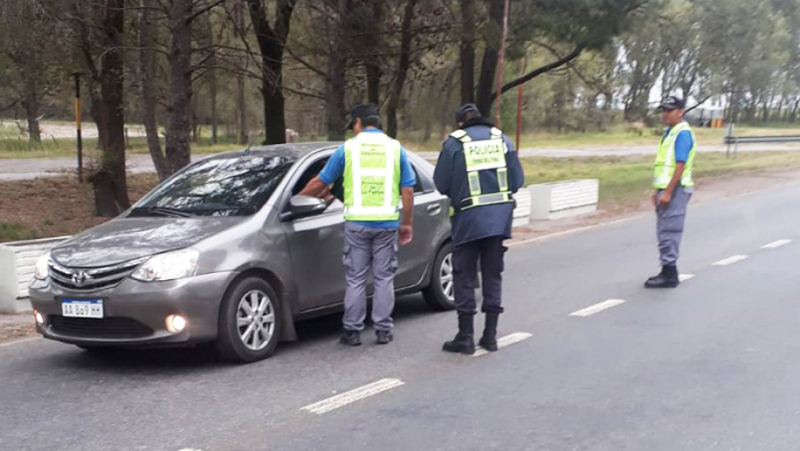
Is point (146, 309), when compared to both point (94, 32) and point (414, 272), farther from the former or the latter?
point (94, 32)

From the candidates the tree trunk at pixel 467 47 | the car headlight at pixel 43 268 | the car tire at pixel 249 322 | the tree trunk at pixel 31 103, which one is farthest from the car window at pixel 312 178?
the tree trunk at pixel 31 103

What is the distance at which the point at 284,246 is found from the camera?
6797 millimetres

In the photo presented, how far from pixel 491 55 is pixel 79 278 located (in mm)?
15521

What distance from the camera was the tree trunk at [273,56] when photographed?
51.2 feet

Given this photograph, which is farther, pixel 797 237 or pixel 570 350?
pixel 797 237

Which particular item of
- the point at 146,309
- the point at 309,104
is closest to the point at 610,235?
the point at 146,309

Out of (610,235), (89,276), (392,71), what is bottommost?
(610,235)

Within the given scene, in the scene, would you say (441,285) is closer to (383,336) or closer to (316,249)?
(383,336)

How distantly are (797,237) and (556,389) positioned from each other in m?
8.75

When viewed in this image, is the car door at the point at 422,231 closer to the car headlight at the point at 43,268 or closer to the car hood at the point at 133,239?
the car hood at the point at 133,239

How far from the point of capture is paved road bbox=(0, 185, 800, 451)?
5.01m

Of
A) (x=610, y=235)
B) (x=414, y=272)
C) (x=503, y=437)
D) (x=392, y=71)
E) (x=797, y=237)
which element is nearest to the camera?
(x=503, y=437)

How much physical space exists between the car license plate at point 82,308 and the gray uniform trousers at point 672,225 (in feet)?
18.9

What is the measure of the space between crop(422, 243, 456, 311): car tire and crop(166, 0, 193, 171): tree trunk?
16.0ft
